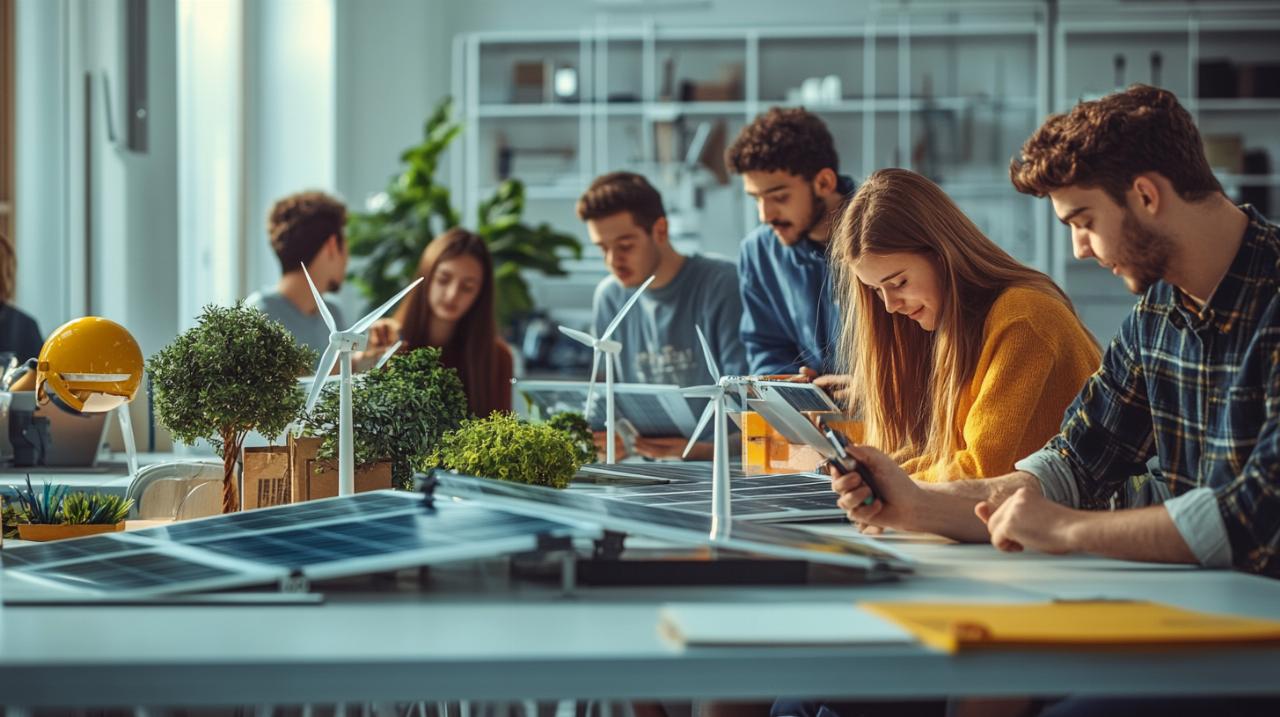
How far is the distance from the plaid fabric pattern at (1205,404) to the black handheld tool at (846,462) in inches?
13.3

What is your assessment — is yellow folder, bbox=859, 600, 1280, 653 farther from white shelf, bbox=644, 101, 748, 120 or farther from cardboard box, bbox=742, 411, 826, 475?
white shelf, bbox=644, 101, 748, 120

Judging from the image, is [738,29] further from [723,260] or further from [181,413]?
[181,413]

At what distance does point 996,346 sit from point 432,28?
5780mm

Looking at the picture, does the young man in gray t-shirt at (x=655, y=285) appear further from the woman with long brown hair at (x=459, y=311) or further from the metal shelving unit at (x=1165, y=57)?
the metal shelving unit at (x=1165, y=57)

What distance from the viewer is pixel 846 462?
1.50m

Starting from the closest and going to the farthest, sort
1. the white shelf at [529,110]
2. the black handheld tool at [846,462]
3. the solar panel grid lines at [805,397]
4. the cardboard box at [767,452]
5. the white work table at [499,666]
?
1. the white work table at [499,666]
2. the black handheld tool at [846,462]
3. the solar panel grid lines at [805,397]
4. the cardboard box at [767,452]
5. the white shelf at [529,110]

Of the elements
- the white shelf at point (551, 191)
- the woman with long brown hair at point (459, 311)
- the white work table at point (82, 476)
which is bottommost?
the white work table at point (82, 476)

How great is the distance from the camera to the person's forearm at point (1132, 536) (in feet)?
4.42

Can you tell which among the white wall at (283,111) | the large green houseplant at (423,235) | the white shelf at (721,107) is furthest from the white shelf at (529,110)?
the large green houseplant at (423,235)

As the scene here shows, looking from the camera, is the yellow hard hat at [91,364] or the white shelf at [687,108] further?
the white shelf at [687,108]

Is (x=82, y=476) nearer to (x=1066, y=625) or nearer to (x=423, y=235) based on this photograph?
(x=1066, y=625)

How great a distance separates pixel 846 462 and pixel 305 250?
3.00m

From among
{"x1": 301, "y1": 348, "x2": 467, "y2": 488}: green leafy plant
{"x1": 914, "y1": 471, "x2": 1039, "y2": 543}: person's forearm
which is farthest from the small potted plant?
{"x1": 914, "y1": 471, "x2": 1039, "y2": 543}: person's forearm

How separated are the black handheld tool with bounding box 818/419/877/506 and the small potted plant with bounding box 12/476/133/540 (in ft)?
3.01
